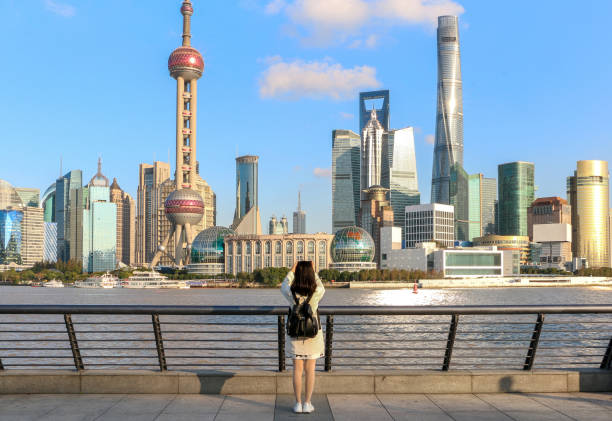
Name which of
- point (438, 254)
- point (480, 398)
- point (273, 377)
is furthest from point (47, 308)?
point (438, 254)

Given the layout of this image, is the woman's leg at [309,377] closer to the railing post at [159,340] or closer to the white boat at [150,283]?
the railing post at [159,340]

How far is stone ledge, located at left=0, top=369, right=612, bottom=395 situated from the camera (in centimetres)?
1034

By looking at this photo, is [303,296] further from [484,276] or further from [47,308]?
[484,276]

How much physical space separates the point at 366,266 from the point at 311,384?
18178 centimetres

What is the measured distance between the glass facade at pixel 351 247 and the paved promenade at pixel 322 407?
17745 centimetres

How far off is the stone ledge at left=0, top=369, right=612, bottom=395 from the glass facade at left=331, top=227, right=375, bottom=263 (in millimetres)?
177281

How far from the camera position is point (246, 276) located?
17475 cm

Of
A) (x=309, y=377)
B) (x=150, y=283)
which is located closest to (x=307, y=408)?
(x=309, y=377)

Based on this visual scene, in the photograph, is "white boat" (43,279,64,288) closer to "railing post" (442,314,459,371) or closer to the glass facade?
the glass facade

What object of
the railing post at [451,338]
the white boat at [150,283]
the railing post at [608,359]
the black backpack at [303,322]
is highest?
the black backpack at [303,322]

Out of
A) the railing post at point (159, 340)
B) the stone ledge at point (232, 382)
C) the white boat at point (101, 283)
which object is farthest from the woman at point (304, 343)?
the white boat at point (101, 283)

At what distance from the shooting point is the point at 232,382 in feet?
34.0

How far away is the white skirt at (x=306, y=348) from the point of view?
930 cm

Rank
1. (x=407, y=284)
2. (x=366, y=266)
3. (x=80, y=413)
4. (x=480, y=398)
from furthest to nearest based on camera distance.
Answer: (x=366, y=266)
(x=407, y=284)
(x=480, y=398)
(x=80, y=413)
